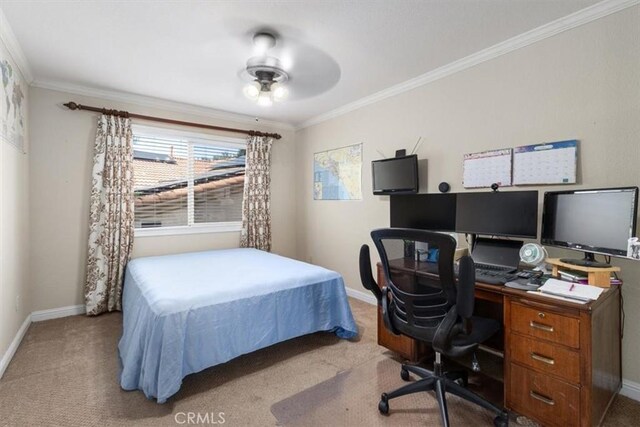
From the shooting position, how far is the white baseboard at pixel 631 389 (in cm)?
193

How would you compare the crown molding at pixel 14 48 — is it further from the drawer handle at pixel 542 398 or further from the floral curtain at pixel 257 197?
the drawer handle at pixel 542 398

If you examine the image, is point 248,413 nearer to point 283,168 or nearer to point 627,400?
point 627,400

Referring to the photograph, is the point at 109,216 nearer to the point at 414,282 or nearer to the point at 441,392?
the point at 414,282

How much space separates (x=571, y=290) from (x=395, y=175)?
6.18 ft

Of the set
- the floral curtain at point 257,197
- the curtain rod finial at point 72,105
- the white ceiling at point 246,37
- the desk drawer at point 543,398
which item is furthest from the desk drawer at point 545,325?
the curtain rod finial at point 72,105

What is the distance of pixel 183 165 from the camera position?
404cm

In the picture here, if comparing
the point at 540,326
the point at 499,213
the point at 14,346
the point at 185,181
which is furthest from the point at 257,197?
the point at 540,326

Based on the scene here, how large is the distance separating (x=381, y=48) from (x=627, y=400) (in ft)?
9.49

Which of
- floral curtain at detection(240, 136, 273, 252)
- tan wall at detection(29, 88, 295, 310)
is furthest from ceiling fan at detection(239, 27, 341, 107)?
tan wall at detection(29, 88, 295, 310)

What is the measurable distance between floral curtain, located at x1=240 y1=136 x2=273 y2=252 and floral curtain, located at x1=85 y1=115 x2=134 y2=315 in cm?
140

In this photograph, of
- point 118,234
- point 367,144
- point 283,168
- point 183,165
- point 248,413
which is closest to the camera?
point 248,413

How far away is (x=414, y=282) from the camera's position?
185cm

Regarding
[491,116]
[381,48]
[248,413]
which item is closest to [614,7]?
[491,116]

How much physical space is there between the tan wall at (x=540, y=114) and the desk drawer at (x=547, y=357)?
0.79 metres
